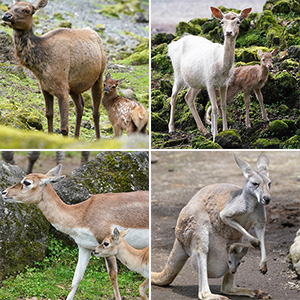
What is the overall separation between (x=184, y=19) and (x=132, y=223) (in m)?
4.69

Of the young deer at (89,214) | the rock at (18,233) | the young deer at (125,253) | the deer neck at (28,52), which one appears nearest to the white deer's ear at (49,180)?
the young deer at (89,214)

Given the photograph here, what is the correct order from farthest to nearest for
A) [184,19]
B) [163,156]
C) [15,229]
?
[163,156]
[184,19]
[15,229]

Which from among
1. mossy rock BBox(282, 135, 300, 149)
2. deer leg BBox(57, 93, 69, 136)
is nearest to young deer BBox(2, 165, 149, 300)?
deer leg BBox(57, 93, 69, 136)

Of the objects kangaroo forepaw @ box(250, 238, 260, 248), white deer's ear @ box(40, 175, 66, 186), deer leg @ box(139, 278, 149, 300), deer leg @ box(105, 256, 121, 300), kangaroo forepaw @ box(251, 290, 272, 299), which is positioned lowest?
deer leg @ box(139, 278, 149, 300)

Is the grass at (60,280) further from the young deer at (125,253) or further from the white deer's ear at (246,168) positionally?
the white deer's ear at (246,168)

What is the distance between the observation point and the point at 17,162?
13688 mm

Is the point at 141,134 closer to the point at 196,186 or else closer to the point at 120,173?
the point at 120,173

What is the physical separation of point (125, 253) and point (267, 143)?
3.19 meters

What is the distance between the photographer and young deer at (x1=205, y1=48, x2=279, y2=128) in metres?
9.51

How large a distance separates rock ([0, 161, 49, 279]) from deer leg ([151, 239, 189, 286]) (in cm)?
204

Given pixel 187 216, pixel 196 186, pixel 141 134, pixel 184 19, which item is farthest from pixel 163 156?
pixel 187 216

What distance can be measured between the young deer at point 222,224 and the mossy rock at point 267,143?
1600 millimetres

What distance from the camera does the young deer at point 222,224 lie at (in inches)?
278

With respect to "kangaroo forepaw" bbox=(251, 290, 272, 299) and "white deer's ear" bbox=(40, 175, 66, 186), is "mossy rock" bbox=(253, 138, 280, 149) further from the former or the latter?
"white deer's ear" bbox=(40, 175, 66, 186)
